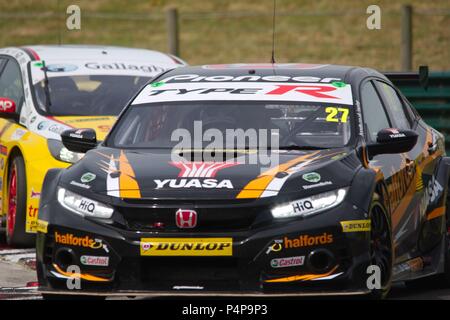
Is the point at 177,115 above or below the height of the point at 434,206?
above

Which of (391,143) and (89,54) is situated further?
(89,54)

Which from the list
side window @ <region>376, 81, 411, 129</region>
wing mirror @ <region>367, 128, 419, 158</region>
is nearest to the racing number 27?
wing mirror @ <region>367, 128, 419, 158</region>

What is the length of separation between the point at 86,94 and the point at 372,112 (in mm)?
4378

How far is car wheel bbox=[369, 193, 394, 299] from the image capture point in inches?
299

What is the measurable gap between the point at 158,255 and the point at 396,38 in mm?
19377

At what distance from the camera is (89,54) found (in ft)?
44.5

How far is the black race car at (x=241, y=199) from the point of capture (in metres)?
7.31

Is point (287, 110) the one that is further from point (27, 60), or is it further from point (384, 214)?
point (27, 60)

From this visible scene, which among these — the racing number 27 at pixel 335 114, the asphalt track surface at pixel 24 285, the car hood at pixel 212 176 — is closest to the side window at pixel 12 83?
the asphalt track surface at pixel 24 285

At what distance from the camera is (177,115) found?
8.80 metres

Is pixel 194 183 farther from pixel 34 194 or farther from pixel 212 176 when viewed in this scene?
pixel 34 194

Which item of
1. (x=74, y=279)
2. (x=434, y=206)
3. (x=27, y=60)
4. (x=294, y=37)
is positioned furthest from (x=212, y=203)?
(x=294, y=37)

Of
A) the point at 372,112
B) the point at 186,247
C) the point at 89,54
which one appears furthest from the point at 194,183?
the point at 89,54

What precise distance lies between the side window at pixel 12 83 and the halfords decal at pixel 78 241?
16.6 feet
